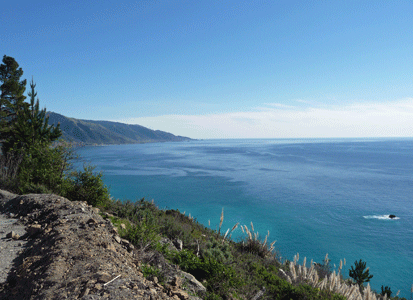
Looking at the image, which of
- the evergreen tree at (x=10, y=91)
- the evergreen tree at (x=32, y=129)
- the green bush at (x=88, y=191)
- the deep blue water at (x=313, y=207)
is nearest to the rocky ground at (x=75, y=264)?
the green bush at (x=88, y=191)

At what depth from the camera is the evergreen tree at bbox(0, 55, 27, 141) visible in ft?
88.3

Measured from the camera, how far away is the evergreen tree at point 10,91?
26922 mm

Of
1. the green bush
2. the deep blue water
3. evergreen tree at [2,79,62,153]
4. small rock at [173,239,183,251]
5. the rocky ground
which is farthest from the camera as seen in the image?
the deep blue water

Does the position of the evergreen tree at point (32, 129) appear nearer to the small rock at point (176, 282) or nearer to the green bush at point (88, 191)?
the green bush at point (88, 191)

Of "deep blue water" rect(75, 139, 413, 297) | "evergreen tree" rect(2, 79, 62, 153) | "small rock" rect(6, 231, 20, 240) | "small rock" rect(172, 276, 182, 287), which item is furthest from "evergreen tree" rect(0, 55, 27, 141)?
"small rock" rect(172, 276, 182, 287)

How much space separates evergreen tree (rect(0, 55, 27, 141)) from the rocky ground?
27.3m

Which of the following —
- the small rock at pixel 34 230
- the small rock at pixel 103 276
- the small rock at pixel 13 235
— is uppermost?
the small rock at pixel 103 276

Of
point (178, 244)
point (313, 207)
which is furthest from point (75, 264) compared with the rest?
point (313, 207)

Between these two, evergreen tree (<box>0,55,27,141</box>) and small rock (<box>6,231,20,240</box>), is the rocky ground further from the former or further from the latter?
evergreen tree (<box>0,55,27,141</box>)

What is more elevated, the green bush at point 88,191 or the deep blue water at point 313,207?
the green bush at point 88,191

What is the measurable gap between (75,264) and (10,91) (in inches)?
1306

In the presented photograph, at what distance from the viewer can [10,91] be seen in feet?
90.4

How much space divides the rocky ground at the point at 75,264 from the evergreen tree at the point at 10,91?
27.3 metres

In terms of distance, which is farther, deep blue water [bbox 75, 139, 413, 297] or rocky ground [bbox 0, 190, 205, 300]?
deep blue water [bbox 75, 139, 413, 297]
